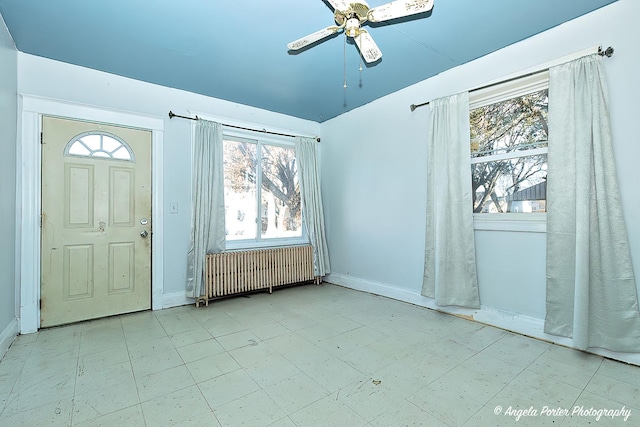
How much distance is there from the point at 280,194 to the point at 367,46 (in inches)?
108

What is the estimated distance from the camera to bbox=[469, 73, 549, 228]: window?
2.66 metres

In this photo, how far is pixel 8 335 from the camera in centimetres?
242

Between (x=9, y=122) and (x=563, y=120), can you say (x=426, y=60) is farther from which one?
(x=9, y=122)

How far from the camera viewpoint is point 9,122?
2521 millimetres

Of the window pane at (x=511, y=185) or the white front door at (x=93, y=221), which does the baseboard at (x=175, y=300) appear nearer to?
the white front door at (x=93, y=221)

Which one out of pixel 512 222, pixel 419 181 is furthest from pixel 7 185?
pixel 512 222

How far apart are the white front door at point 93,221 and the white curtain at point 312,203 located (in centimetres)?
205

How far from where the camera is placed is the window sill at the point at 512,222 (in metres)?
2.60

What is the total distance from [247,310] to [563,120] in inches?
140

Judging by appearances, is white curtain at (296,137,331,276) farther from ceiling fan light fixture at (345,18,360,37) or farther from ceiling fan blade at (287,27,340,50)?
ceiling fan light fixture at (345,18,360,37)

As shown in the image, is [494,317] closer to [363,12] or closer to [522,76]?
[522,76]

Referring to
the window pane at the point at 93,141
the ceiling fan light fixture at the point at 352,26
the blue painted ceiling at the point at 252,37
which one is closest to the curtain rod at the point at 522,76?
the blue painted ceiling at the point at 252,37

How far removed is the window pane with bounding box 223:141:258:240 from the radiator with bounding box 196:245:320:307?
388mm

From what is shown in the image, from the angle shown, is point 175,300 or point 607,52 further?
point 175,300
